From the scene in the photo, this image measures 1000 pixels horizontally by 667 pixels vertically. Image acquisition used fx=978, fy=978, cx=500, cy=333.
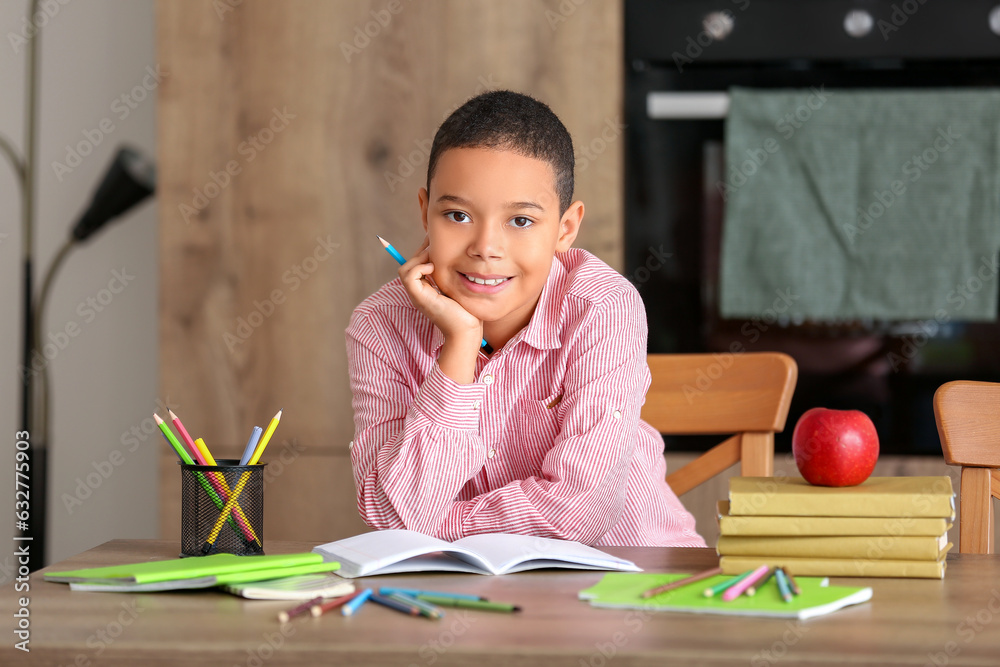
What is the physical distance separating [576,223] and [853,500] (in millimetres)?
552

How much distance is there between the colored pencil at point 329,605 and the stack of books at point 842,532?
32 centimetres

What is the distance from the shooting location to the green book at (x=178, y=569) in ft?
2.60

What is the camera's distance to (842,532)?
0.83m

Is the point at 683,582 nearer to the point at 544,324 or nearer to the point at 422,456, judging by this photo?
the point at 422,456
